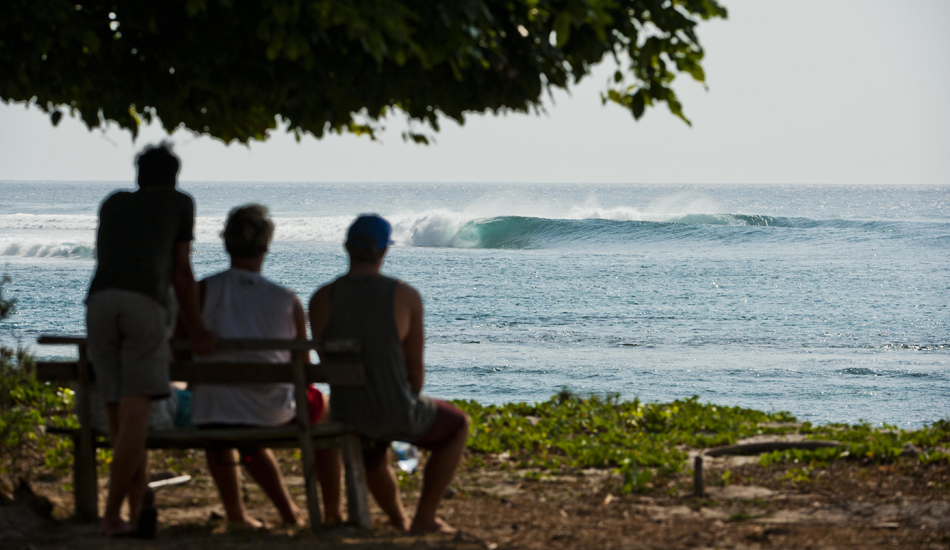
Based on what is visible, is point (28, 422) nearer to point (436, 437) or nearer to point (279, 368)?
point (279, 368)

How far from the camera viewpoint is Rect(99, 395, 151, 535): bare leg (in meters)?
3.74

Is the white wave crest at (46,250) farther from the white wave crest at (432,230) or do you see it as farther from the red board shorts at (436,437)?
the red board shorts at (436,437)

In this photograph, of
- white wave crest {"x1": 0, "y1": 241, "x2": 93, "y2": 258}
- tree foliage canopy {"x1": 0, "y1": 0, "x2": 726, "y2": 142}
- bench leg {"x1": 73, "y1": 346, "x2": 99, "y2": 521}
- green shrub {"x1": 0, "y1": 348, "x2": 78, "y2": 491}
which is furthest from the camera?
white wave crest {"x1": 0, "y1": 241, "x2": 93, "y2": 258}

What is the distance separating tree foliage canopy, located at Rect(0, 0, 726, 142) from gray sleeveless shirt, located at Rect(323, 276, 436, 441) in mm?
984

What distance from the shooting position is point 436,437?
4129mm

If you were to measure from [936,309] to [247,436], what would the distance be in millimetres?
23373

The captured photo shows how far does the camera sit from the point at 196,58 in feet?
14.5

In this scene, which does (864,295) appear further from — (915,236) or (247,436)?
(247,436)

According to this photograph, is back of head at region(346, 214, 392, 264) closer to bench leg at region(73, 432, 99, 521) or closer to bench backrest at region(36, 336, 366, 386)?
bench backrest at region(36, 336, 366, 386)

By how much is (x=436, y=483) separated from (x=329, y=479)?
0.51m

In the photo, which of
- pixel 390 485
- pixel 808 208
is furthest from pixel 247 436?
pixel 808 208

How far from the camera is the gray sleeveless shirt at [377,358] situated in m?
3.92

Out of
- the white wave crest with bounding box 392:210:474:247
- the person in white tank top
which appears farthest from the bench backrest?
the white wave crest with bounding box 392:210:474:247

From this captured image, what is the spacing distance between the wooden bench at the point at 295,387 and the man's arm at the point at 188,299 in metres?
0.06
